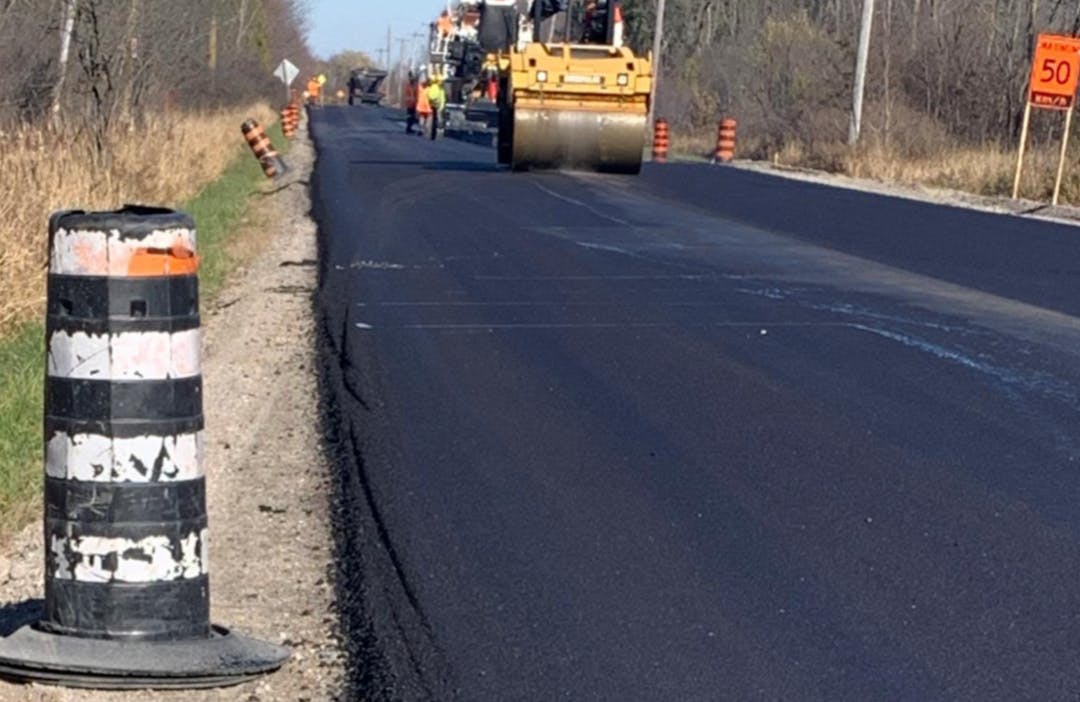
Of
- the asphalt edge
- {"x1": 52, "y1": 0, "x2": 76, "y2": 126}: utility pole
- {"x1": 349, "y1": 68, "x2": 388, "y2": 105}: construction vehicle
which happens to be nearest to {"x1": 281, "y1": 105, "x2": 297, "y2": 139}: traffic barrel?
{"x1": 52, "y1": 0, "x2": 76, "y2": 126}: utility pole

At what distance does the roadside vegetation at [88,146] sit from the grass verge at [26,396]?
0.04 ft

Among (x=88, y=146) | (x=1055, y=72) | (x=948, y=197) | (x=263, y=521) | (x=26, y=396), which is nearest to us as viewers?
(x=263, y=521)

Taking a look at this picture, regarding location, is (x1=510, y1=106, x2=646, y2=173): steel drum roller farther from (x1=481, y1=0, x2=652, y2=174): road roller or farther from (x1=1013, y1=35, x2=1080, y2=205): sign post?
(x1=1013, y1=35, x2=1080, y2=205): sign post

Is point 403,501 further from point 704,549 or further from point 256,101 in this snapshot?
point 256,101

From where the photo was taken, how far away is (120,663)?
5.57 meters

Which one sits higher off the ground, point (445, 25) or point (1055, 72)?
point (1055, 72)

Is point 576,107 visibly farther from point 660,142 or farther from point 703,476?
point 703,476

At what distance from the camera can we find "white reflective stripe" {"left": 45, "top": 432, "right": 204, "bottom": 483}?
5.62 meters

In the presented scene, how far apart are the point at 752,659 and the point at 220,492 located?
3.17 m

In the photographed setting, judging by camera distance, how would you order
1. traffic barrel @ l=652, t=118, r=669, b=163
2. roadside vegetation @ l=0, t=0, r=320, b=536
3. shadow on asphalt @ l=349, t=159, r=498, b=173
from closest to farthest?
roadside vegetation @ l=0, t=0, r=320, b=536, shadow on asphalt @ l=349, t=159, r=498, b=173, traffic barrel @ l=652, t=118, r=669, b=163

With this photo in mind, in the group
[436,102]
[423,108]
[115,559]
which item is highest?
[115,559]

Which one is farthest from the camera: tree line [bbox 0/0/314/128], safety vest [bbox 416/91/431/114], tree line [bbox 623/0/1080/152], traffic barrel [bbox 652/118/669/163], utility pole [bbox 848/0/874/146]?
safety vest [bbox 416/91/431/114]

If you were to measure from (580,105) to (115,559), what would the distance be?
2653 cm

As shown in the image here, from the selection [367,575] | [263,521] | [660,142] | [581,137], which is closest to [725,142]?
[660,142]
